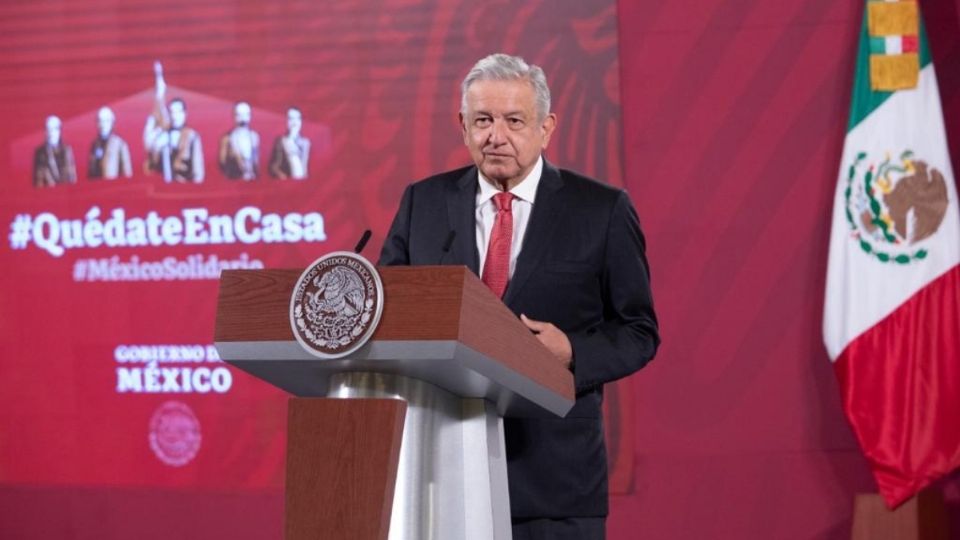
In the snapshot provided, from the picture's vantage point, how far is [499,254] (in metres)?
2.11

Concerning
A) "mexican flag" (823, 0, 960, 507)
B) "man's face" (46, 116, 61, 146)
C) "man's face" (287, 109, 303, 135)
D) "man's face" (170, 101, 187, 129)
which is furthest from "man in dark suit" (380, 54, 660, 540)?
"man's face" (46, 116, 61, 146)

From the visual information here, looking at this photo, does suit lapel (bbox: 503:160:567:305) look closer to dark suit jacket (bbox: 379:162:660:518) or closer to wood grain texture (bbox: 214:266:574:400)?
dark suit jacket (bbox: 379:162:660:518)

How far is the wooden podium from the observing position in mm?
1543

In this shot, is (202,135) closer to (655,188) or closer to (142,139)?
(142,139)

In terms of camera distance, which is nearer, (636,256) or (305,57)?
(636,256)

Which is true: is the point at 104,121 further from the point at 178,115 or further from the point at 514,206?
the point at 514,206

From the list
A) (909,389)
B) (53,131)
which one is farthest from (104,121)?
(909,389)

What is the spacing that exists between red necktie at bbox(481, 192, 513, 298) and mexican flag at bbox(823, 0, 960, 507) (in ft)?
6.86

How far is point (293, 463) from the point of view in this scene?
1.60 meters

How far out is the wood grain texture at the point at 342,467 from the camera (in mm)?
1553

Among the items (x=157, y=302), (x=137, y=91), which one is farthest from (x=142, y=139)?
(x=157, y=302)

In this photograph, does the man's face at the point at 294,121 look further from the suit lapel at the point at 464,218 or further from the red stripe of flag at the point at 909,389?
the suit lapel at the point at 464,218

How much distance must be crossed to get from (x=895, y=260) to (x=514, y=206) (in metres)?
2.15

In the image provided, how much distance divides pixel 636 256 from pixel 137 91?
2.91 metres
